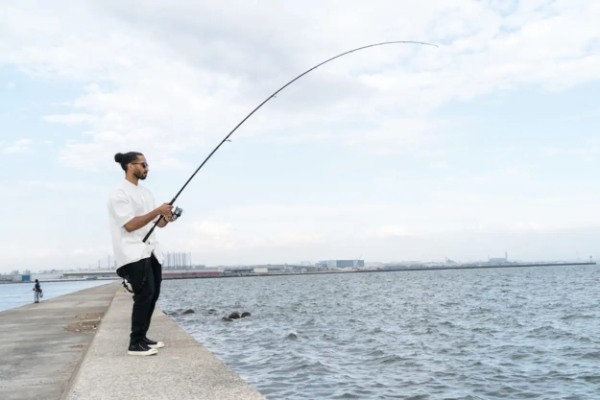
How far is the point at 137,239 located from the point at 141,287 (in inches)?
16.8

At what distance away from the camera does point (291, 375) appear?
10633mm

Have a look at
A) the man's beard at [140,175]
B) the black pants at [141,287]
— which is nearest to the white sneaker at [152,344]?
the black pants at [141,287]

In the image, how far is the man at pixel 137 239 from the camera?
15.8ft

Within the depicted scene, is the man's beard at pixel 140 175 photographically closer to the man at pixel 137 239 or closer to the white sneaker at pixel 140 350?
the man at pixel 137 239

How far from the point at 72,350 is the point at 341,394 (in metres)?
4.21

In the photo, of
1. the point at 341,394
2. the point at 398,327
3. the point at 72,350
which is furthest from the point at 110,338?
the point at 398,327

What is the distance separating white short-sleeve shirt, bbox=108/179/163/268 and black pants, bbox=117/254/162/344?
0.08 metres

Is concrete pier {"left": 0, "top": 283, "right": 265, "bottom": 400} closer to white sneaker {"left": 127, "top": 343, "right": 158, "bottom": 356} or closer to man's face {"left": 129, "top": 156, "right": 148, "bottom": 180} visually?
white sneaker {"left": 127, "top": 343, "right": 158, "bottom": 356}

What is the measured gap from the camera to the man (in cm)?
481

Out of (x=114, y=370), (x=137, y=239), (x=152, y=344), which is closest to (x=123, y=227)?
(x=137, y=239)

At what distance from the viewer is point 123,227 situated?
4820 millimetres

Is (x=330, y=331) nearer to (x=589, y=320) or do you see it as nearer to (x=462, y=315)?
(x=462, y=315)

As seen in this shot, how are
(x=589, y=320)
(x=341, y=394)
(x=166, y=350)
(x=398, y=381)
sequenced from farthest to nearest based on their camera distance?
(x=589, y=320) → (x=398, y=381) → (x=341, y=394) → (x=166, y=350)

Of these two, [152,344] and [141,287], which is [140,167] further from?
[152,344]
